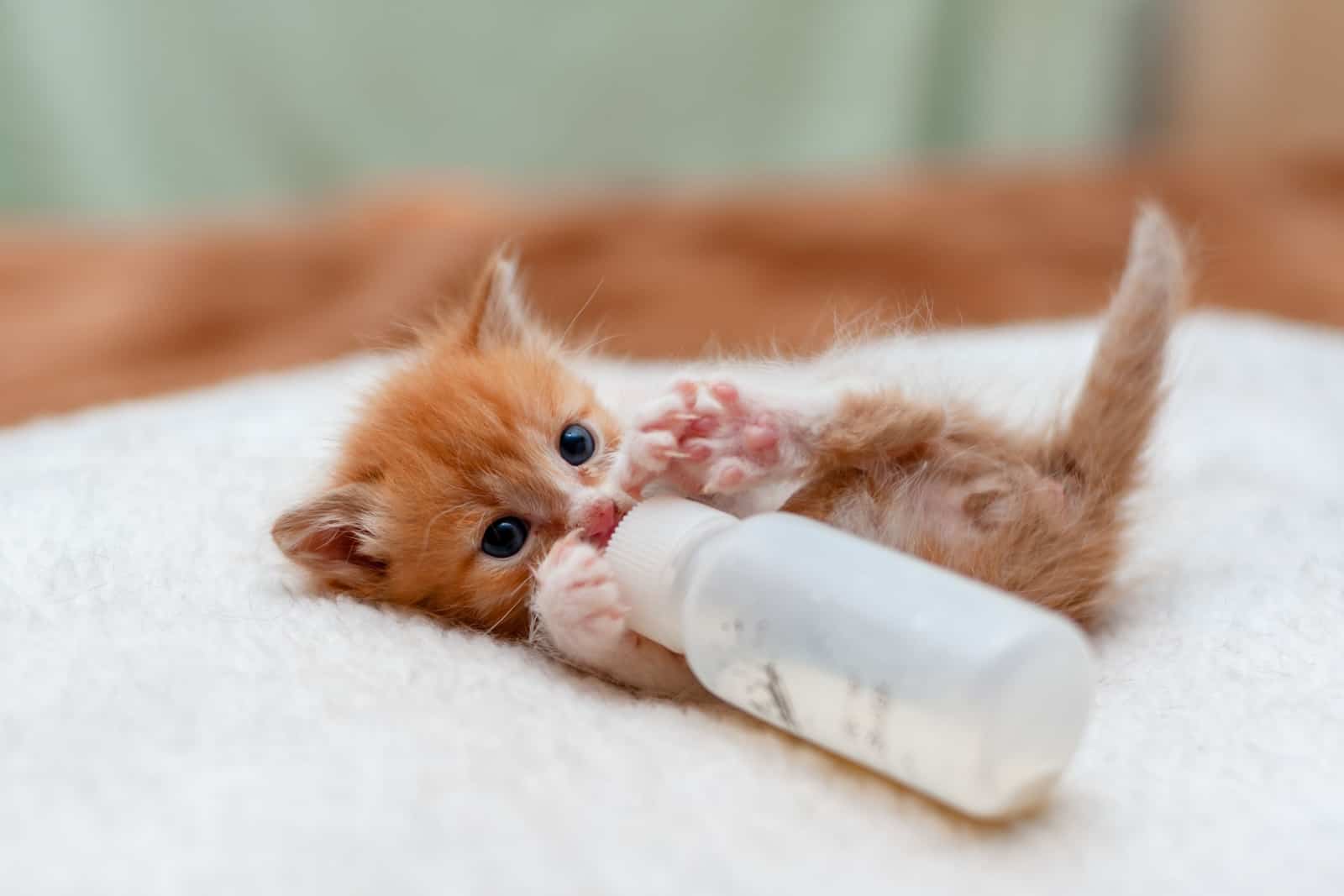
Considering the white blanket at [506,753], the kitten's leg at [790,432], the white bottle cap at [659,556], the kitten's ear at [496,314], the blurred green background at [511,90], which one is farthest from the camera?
the blurred green background at [511,90]

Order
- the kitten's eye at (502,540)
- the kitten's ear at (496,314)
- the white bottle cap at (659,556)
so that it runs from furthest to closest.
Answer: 1. the kitten's ear at (496,314)
2. the kitten's eye at (502,540)
3. the white bottle cap at (659,556)

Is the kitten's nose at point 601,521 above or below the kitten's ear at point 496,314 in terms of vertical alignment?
below

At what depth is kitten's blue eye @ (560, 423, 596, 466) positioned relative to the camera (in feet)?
4.17

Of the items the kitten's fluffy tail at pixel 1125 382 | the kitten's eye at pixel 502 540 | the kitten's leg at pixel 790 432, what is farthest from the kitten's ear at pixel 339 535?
the kitten's fluffy tail at pixel 1125 382

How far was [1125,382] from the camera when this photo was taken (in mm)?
1296

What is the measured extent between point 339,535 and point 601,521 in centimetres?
29

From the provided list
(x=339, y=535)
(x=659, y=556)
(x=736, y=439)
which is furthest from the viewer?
(x=339, y=535)

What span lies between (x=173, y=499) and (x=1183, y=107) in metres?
3.57

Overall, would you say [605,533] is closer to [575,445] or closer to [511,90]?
[575,445]

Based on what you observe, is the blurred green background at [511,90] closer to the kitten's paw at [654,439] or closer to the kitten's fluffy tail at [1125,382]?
the kitten's fluffy tail at [1125,382]

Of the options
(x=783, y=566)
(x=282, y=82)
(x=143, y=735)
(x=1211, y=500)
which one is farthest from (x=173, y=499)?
(x=282, y=82)

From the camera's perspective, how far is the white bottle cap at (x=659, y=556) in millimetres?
1012

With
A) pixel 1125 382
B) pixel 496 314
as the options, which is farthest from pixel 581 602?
pixel 1125 382

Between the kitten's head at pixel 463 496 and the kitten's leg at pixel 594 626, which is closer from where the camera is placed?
the kitten's leg at pixel 594 626
